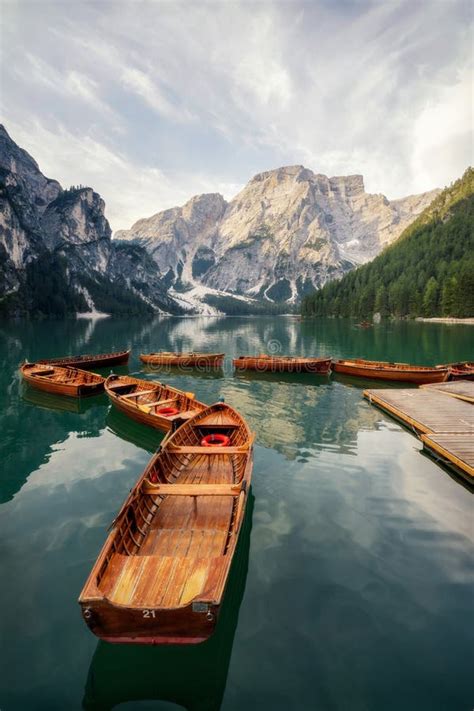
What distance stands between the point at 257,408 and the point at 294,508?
54.7ft

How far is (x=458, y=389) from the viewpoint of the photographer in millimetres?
33688

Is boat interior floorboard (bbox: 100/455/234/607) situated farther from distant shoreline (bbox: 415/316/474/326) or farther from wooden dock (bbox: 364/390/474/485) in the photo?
distant shoreline (bbox: 415/316/474/326)

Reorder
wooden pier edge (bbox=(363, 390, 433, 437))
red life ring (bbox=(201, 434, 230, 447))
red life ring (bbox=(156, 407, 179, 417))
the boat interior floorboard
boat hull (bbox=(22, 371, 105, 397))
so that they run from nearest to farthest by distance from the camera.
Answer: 1. the boat interior floorboard
2. red life ring (bbox=(201, 434, 230, 447))
3. wooden pier edge (bbox=(363, 390, 433, 437))
4. red life ring (bbox=(156, 407, 179, 417))
5. boat hull (bbox=(22, 371, 105, 397))

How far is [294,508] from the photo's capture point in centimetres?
1488

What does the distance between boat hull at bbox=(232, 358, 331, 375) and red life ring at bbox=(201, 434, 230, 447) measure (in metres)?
28.3

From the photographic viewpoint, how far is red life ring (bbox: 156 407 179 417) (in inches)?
952

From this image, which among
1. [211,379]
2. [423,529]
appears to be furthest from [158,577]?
[211,379]

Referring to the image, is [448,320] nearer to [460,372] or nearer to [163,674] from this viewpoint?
[460,372]

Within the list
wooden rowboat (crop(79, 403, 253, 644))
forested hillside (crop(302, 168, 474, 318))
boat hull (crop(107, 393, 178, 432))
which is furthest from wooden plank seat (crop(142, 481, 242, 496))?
forested hillside (crop(302, 168, 474, 318))

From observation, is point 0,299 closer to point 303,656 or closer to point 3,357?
point 3,357

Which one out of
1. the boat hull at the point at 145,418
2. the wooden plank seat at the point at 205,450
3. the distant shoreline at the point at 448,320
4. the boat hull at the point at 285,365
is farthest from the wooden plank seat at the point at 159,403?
the distant shoreline at the point at 448,320

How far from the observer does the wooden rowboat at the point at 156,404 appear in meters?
23.2

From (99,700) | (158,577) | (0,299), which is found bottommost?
(99,700)

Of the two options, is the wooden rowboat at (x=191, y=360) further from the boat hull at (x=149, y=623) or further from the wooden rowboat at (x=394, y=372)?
the boat hull at (x=149, y=623)
